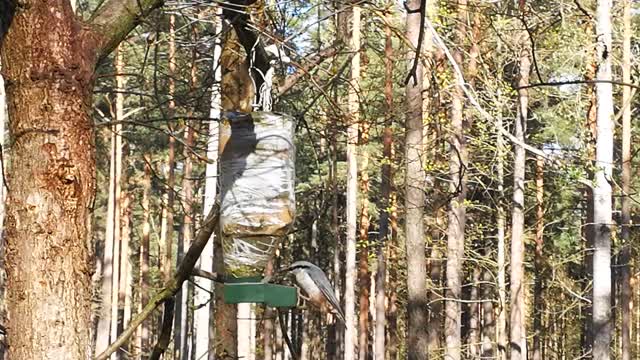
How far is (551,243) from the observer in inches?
1104

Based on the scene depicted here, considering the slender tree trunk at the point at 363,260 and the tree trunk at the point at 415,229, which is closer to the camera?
the tree trunk at the point at 415,229

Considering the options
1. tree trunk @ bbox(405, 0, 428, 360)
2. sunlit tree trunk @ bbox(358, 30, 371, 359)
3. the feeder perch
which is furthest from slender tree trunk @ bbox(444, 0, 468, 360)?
the feeder perch

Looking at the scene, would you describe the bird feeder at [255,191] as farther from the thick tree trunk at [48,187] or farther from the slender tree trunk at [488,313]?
the slender tree trunk at [488,313]

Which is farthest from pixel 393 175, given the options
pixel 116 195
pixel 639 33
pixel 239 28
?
pixel 239 28

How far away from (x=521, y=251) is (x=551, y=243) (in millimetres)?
10992

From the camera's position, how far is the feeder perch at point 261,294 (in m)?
2.68

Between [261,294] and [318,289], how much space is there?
0.17 meters

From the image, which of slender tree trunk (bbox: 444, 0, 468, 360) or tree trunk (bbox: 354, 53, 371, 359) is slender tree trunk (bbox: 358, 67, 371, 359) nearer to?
tree trunk (bbox: 354, 53, 371, 359)

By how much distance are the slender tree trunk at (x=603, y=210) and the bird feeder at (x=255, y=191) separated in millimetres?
9358

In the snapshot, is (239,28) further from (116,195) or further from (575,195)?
(575,195)

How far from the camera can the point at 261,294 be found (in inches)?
106

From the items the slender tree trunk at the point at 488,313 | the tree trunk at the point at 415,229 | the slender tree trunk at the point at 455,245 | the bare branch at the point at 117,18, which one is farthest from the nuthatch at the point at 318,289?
the slender tree trunk at the point at 488,313

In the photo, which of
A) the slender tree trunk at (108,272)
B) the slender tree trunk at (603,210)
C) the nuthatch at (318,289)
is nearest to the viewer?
the nuthatch at (318,289)

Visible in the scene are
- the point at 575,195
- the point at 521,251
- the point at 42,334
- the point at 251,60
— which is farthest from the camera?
the point at 575,195
